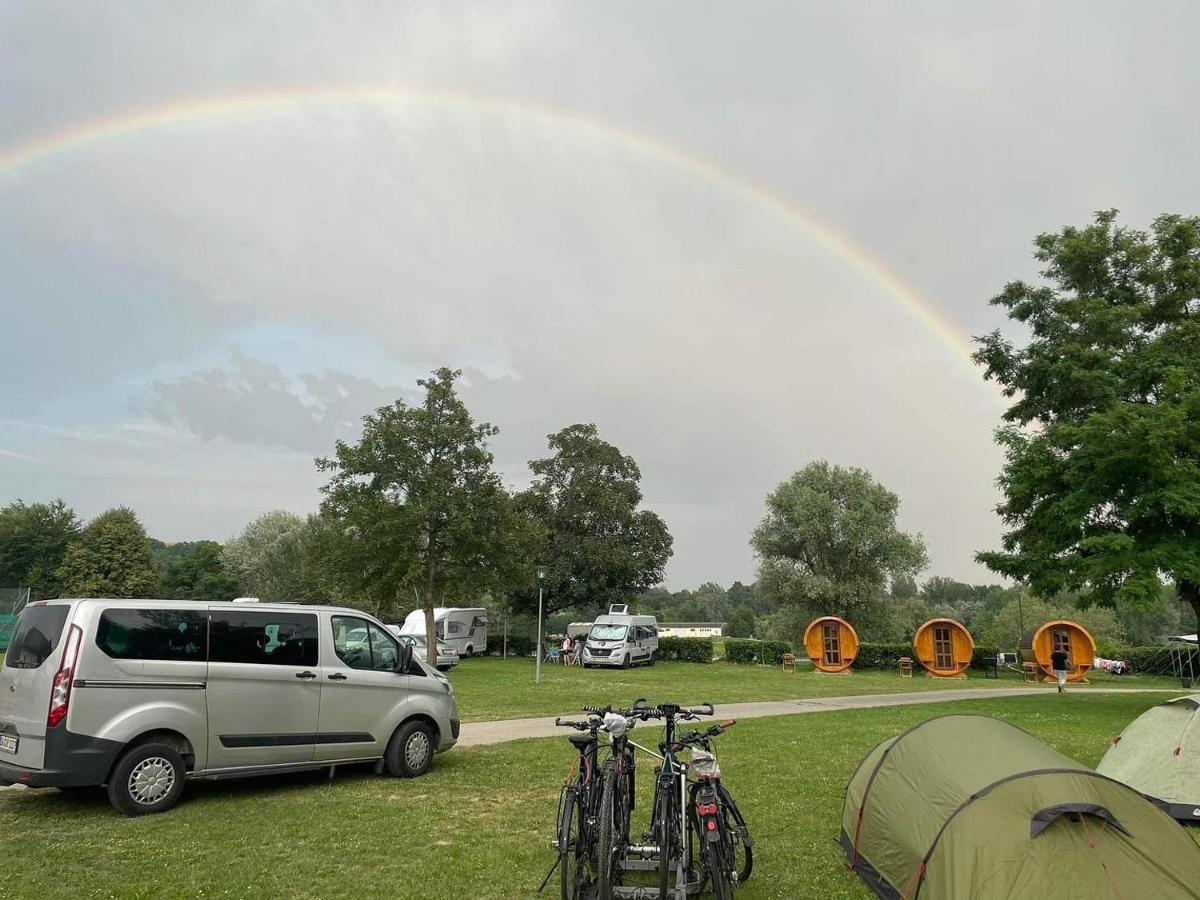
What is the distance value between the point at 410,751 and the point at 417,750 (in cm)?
11

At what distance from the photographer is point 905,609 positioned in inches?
1775

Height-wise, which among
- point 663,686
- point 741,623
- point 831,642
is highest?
point 831,642

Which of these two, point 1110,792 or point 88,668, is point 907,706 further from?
point 88,668

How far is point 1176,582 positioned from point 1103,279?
412 inches

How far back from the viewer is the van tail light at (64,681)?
7.12 meters

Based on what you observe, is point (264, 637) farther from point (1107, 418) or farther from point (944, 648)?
point (944, 648)

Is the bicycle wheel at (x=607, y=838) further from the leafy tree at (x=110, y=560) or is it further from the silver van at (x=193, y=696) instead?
the leafy tree at (x=110, y=560)

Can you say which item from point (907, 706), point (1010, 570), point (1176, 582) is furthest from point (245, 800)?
point (1176, 582)

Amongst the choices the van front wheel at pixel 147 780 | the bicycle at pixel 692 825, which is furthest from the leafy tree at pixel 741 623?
the bicycle at pixel 692 825

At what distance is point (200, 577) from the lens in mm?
75875

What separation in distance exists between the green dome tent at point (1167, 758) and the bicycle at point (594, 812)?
5.84 m

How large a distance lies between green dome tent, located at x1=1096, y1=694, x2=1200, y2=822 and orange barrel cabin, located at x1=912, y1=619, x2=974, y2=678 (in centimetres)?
2609

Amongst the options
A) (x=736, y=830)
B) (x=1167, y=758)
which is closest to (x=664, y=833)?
(x=736, y=830)

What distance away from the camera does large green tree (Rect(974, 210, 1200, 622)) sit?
1784cm
